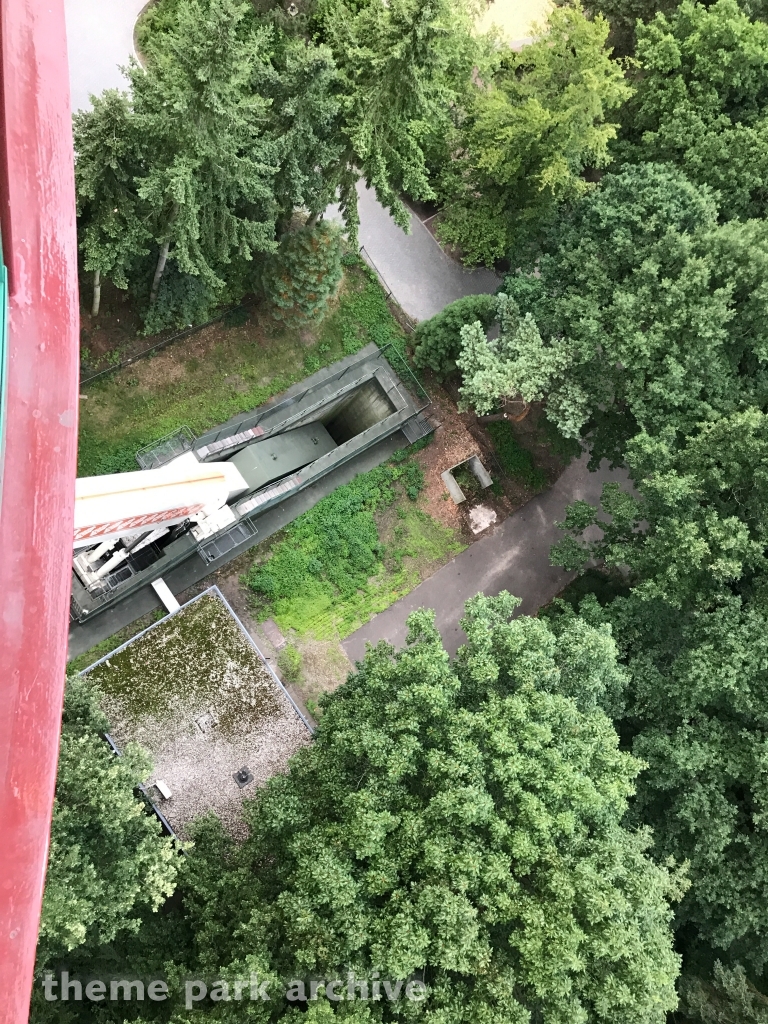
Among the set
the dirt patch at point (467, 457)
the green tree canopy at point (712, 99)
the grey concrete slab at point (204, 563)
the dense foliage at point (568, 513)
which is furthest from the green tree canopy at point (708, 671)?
the grey concrete slab at point (204, 563)

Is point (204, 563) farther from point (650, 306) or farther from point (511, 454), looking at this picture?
point (650, 306)

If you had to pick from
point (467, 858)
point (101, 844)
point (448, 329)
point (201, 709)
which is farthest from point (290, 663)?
point (448, 329)

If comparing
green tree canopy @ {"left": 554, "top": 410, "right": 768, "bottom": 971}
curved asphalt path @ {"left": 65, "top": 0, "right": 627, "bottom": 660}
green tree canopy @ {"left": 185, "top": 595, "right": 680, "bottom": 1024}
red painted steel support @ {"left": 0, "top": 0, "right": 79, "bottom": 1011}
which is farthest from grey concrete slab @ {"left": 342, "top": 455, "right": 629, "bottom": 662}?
red painted steel support @ {"left": 0, "top": 0, "right": 79, "bottom": 1011}

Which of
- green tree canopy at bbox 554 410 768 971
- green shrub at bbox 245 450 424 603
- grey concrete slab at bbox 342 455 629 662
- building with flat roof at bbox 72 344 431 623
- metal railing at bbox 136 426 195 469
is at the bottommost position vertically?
green tree canopy at bbox 554 410 768 971

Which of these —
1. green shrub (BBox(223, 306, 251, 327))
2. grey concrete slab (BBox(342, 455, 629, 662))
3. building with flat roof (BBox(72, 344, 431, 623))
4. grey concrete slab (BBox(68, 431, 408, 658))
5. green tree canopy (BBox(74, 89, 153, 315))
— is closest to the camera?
green tree canopy (BBox(74, 89, 153, 315))

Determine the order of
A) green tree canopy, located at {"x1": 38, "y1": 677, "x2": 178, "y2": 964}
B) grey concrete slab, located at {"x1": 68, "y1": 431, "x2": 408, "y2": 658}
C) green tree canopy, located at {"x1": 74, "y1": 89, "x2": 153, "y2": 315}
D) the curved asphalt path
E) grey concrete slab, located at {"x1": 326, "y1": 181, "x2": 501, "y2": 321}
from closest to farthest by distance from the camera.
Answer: green tree canopy, located at {"x1": 38, "y1": 677, "x2": 178, "y2": 964}
green tree canopy, located at {"x1": 74, "y1": 89, "x2": 153, "y2": 315}
grey concrete slab, located at {"x1": 68, "y1": 431, "x2": 408, "y2": 658}
the curved asphalt path
grey concrete slab, located at {"x1": 326, "y1": 181, "x2": 501, "y2": 321}

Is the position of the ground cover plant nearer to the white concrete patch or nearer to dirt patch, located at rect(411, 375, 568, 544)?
dirt patch, located at rect(411, 375, 568, 544)
